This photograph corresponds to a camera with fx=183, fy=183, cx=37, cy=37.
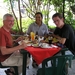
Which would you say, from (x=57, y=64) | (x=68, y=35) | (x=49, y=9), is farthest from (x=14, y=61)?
(x=49, y=9)

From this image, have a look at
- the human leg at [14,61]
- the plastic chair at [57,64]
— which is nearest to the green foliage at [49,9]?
the human leg at [14,61]

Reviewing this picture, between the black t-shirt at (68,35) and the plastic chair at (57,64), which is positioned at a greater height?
the black t-shirt at (68,35)

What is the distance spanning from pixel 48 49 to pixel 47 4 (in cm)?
246

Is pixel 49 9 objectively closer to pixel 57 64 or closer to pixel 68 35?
pixel 68 35

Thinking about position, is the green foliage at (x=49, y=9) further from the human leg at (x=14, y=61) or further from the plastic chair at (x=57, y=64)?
the plastic chair at (x=57, y=64)

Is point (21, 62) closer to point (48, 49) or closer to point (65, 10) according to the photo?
point (48, 49)

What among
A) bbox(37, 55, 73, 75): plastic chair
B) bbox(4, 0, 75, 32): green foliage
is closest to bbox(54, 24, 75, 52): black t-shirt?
bbox(37, 55, 73, 75): plastic chair

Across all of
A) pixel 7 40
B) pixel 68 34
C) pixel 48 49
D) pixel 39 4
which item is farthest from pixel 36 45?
pixel 39 4

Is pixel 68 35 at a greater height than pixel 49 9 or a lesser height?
lesser

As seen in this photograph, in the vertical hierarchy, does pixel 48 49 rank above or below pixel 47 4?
below

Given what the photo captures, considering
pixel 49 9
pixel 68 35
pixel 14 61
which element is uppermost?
pixel 49 9

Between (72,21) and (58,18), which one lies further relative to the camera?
(72,21)

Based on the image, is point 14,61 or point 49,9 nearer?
point 14,61

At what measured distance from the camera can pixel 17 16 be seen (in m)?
4.48
